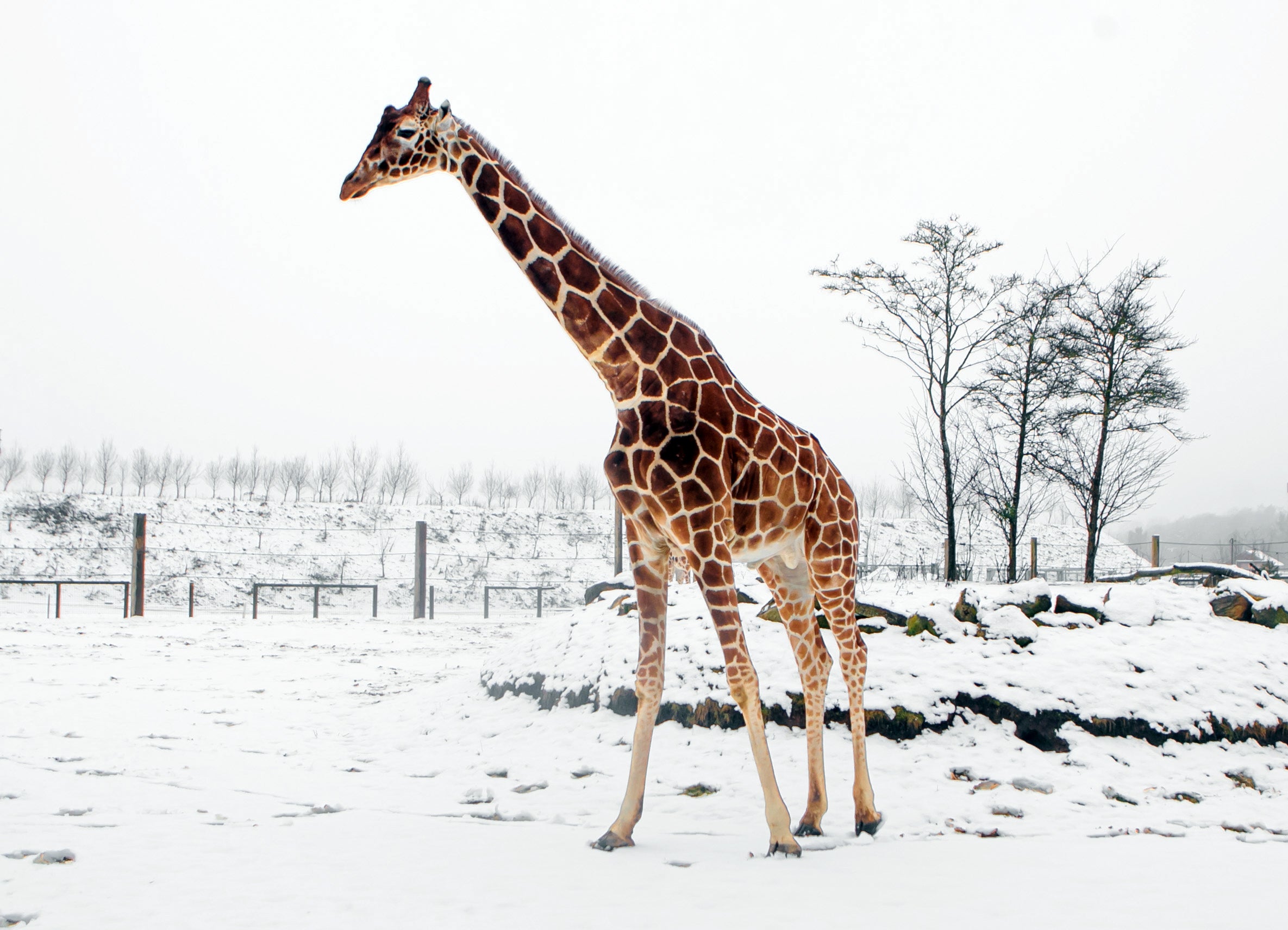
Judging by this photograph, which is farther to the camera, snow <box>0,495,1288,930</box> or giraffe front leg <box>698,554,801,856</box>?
giraffe front leg <box>698,554,801,856</box>

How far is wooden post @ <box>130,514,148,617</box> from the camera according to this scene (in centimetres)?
1565

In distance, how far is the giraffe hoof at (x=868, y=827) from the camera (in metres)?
4.05

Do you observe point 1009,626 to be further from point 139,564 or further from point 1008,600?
point 139,564

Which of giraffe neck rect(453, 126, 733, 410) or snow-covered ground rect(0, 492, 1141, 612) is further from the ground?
giraffe neck rect(453, 126, 733, 410)

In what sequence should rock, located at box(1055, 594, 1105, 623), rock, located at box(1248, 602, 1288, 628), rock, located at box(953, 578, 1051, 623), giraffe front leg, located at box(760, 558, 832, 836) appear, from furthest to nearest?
rock, located at box(1248, 602, 1288, 628) → rock, located at box(1055, 594, 1105, 623) → rock, located at box(953, 578, 1051, 623) → giraffe front leg, located at box(760, 558, 832, 836)

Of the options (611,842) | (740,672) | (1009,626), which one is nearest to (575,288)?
(740,672)

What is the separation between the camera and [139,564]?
52.0 feet

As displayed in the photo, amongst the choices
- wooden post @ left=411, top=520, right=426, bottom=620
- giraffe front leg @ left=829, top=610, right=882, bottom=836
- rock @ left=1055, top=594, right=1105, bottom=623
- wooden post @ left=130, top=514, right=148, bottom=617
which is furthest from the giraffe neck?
wooden post @ left=130, top=514, right=148, bottom=617

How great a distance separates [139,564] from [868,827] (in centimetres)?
1627

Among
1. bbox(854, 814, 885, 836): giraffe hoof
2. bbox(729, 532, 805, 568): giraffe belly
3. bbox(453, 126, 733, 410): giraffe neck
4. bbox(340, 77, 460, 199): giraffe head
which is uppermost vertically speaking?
bbox(340, 77, 460, 199): giraffe head

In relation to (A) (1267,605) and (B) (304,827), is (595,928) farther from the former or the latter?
(A) (1267,605)

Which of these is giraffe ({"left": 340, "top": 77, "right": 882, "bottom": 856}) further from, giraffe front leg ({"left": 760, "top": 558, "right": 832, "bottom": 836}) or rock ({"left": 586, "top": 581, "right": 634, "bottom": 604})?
rock ({"left": 586, "top": 581, "right": 634, "bottom": 604})

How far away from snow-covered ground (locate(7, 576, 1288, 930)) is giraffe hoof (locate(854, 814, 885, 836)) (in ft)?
0.32

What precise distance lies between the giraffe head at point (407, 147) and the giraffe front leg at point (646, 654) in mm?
1988
